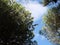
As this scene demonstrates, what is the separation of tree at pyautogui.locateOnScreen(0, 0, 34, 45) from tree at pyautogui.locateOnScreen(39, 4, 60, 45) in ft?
9.14

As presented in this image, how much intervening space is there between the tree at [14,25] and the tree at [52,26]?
279 cm

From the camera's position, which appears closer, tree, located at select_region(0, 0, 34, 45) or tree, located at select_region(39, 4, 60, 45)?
tree, located at select_region(39, 4, 60, 45)

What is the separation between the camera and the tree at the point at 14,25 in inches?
1096

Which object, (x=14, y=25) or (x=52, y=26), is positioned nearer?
(x=52, y=26)

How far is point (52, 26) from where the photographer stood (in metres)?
25.2

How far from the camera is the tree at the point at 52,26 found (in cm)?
2311

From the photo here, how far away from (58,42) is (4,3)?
7.62 meters

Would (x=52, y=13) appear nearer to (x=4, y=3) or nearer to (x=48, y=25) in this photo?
(x=48, y=25)

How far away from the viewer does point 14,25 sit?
28.8 metres

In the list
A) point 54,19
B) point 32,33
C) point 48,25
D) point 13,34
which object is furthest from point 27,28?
point 54,19

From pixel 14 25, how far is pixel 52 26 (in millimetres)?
4970

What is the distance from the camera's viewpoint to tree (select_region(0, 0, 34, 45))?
91.3 ft

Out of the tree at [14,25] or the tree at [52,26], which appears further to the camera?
the tree at [14,25]

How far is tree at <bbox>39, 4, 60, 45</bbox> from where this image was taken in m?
23.1
